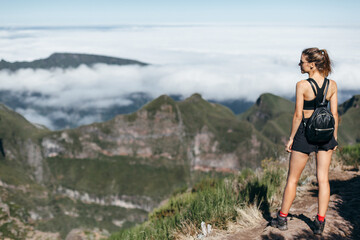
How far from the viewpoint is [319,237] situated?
5531 millimetres

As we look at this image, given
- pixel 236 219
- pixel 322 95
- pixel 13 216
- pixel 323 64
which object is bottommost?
pixel 13 216

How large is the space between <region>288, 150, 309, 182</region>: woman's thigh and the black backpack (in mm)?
371

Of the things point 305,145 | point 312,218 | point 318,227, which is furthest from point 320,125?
point 312,218

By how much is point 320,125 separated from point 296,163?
92 centimetres

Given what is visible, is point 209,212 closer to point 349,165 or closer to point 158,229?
point 158,229

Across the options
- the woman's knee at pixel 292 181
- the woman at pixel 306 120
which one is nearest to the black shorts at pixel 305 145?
the woman at pixel 306 120

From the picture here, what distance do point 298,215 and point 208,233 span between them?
2.23 meters

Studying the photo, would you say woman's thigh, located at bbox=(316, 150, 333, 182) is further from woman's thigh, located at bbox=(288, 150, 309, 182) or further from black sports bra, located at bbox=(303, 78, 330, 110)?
black sports bra, located at bbox=(303, 78, 330, 110)

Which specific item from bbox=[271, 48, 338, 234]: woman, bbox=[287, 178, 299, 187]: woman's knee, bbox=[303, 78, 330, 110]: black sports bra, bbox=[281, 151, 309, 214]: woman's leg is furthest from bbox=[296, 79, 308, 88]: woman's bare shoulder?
bbox=[287, 178, 299, 187]: woman's knee

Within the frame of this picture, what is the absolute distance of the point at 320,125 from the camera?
17.5ft

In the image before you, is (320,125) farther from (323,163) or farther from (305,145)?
(323,163)

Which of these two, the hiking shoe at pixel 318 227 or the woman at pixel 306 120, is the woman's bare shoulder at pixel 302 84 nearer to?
the woman at pixel 306 120

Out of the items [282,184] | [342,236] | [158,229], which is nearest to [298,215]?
[342,236]

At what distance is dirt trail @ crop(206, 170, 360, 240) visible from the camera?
5.68 m
